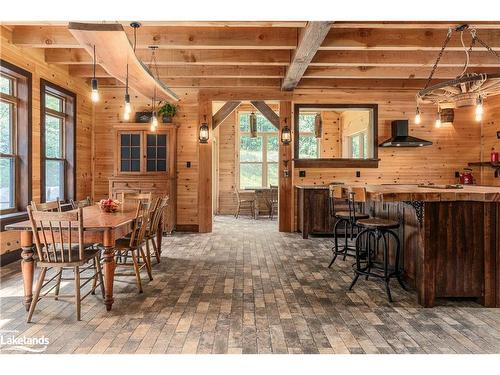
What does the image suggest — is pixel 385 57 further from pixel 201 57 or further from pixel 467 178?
pixel 467 178

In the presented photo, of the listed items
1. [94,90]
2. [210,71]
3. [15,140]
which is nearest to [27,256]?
[94,90]

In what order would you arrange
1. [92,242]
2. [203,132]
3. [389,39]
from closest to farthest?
[92,242]
[389,39]
[203,132]

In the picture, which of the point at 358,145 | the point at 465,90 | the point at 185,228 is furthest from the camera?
the point at 358,145

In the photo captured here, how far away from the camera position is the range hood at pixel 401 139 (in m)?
6.96

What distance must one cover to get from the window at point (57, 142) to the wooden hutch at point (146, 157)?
759mm

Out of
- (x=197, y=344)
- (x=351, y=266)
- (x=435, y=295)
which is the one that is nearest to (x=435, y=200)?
(x=435, y=295)

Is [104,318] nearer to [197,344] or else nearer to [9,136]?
[197,344]

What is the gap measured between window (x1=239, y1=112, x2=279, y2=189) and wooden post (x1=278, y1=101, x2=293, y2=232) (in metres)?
3.63

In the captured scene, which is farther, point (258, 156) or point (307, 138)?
point (307, 138)

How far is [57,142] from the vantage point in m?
6.47

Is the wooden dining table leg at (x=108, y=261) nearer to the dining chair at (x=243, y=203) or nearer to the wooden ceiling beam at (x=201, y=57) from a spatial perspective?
the wooden ceiling beam at (x=201, y=57)

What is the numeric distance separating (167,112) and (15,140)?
2.82 metres

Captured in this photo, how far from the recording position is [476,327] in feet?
9.33

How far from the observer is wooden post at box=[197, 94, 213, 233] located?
7.41 metres
